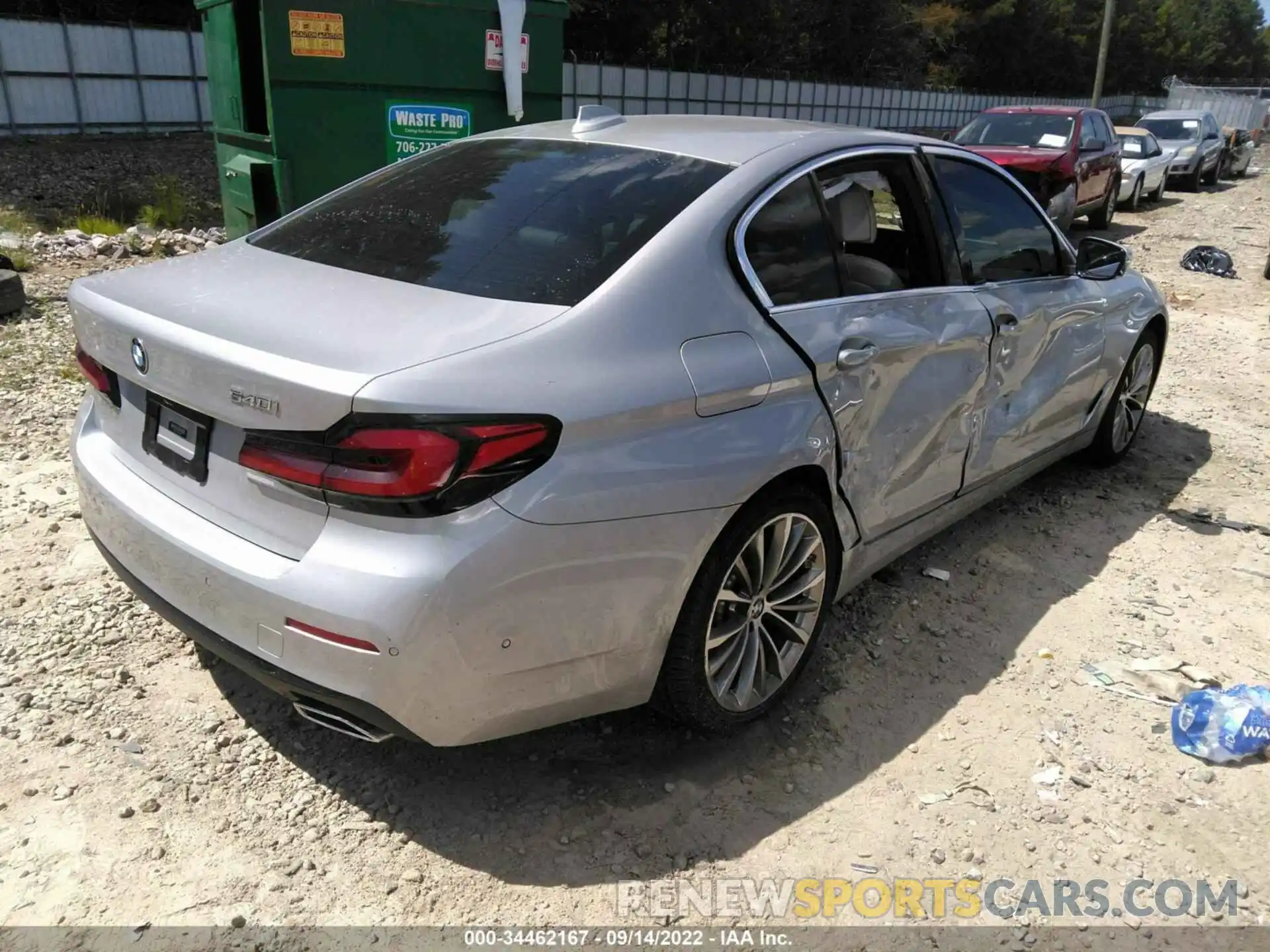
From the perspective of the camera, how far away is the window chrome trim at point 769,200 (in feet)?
8.94

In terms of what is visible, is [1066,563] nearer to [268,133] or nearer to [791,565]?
A: [791,565]

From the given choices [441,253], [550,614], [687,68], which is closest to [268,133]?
[441,253]

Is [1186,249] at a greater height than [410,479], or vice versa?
[410,479]

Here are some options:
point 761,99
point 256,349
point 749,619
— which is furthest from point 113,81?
point 749,619

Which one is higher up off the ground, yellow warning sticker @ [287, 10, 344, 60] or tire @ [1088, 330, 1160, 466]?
yellow warning sticker @ [287, 10, 344, 60]

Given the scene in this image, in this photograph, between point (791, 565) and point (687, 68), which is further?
point (687, 68)

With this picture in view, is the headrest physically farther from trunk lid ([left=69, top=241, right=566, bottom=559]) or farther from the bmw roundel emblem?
the bmw roundel emblem

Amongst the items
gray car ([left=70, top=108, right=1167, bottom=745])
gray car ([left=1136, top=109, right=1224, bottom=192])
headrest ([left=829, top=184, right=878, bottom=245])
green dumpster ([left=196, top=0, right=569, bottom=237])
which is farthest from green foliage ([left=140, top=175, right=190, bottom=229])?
gray car ([left=1136, top=109, right=1224, bottom=192])

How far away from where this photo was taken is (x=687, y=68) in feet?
91.7

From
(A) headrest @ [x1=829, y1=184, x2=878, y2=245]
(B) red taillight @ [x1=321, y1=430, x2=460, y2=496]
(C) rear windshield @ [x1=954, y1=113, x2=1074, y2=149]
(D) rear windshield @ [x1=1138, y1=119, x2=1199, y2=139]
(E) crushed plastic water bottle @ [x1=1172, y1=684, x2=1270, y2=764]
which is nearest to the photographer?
(B) red taillight @ [x1=321, y1=430, x2=460, y2=496]

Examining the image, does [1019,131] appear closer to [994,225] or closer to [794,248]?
[994,225]

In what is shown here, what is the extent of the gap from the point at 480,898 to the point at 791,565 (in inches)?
48.6

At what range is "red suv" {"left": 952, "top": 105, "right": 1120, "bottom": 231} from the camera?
1227 centimetres

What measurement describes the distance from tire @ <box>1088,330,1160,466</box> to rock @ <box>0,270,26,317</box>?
20.9ft
